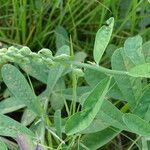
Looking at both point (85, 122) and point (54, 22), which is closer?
point (85, 122)

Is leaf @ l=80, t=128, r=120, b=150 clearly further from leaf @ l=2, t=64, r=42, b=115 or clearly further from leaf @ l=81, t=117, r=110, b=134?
leaf @ l=2, t=64, r=42, b=115

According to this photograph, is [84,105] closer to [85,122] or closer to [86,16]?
[85,122]

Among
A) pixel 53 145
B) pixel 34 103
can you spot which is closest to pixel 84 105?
pixel 34 103

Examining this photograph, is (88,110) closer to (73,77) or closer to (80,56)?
(73,77)

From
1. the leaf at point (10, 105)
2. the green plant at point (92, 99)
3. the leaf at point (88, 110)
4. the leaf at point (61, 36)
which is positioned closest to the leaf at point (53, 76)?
the green plant at point (92, 99)

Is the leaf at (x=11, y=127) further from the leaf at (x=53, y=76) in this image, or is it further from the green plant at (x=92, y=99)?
the leaf at (x=53, y=76)

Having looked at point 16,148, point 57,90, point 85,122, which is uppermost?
point 85,122

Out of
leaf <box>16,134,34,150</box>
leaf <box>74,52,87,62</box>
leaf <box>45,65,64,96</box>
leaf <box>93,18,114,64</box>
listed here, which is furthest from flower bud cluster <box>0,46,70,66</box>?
leaf <box>74,52,87,62</box>
